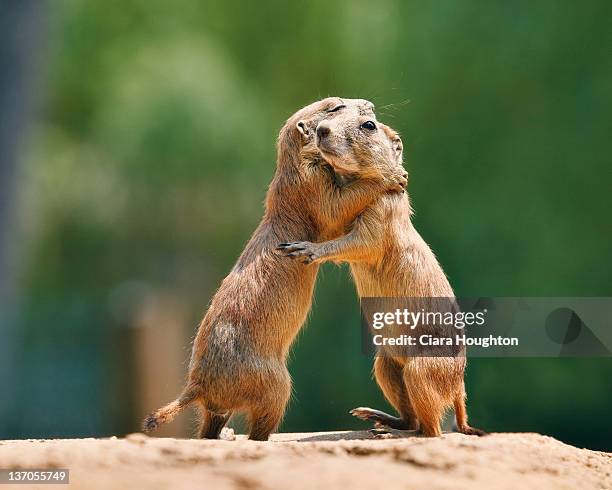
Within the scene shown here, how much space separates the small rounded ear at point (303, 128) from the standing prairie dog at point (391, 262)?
28cm

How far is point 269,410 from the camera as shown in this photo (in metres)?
6.46

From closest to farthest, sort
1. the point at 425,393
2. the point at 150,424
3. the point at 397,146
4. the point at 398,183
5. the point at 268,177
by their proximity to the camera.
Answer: the point at 150,424 < the point at 425,393 < the point at 398,183 < the point at 397,146 < the point at 268,177

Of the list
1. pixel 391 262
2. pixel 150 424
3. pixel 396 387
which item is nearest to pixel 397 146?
pixel 391 262

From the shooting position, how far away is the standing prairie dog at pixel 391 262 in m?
6.68

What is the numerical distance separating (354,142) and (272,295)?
1180 millimetres

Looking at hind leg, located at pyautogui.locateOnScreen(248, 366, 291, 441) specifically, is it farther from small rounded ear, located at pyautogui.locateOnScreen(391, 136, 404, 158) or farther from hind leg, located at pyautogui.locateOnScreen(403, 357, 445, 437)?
small rounded ear, located at pyautogui.locateOnScreen(391, 136, 404, 158)

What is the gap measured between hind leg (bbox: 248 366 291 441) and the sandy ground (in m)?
0.76

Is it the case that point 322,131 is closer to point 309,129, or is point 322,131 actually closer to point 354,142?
point 354,142

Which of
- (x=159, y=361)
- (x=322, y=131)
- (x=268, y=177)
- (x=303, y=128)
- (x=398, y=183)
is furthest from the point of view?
(x=268, y=177)

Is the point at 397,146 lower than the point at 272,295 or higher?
higher

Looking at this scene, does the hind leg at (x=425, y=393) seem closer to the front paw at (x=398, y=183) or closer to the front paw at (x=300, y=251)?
the front paw at (x=300, y=251)

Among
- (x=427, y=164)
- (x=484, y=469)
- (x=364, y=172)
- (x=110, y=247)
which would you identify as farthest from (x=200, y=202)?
(x=484, y=469)

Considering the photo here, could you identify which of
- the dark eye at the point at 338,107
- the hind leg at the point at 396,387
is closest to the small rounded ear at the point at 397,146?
the dark eye at the point at 338,107

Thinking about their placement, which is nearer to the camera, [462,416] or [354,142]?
[354,142]
